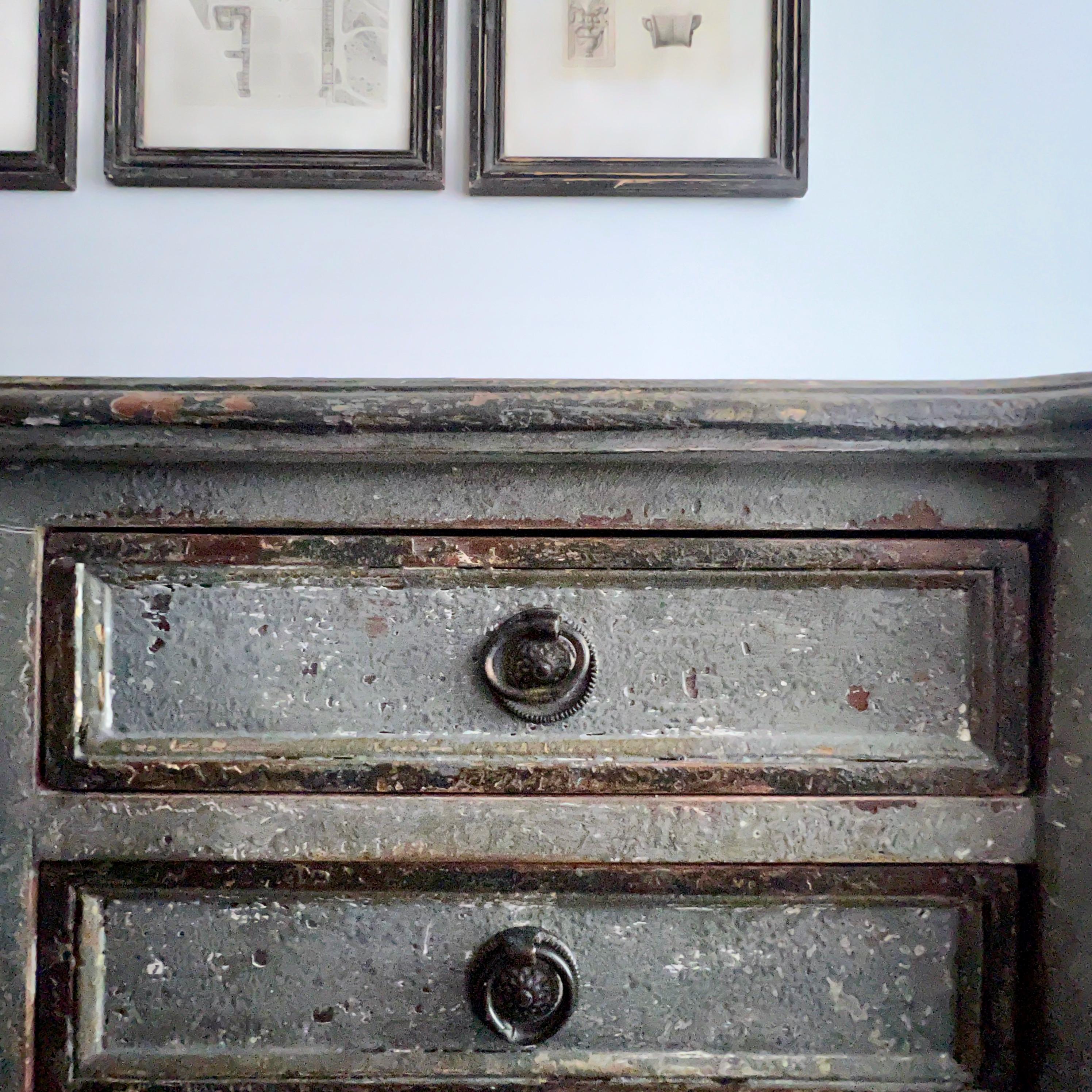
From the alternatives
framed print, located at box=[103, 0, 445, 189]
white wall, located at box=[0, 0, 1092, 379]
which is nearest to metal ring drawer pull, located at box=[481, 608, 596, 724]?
white wall, located at box=[0, 0, 1092, 379]

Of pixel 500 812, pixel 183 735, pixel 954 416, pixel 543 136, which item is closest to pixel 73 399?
pixel 183 735

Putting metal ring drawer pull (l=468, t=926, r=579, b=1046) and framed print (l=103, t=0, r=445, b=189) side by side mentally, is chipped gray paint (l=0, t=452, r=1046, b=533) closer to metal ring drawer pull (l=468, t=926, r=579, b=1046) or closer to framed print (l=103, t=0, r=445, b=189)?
metal ring drawer pull (l=468, t=926, r=579, b=1046)

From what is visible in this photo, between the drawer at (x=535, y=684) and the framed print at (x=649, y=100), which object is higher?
the framed print at (x=649, y=100)

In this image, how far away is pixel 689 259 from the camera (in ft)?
2.61

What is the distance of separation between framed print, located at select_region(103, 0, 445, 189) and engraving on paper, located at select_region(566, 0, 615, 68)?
13 cm

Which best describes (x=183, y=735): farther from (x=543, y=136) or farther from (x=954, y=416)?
(x=543, y=136)

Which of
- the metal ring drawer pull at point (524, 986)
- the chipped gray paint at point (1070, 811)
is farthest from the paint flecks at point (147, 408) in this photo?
the chipped gray paint at point (1070, 811)

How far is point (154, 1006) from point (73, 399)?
1.03 ft

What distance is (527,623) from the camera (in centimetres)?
42

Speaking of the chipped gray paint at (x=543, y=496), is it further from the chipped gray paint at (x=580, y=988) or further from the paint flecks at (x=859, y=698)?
the chipped gray paint at (x=580, y=988)

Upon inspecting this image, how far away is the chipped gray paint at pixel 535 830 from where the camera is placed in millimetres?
411

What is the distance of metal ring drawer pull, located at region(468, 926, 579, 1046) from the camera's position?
399 millimetres

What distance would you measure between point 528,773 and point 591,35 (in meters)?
0.73

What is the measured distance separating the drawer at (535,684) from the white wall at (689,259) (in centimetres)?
42
